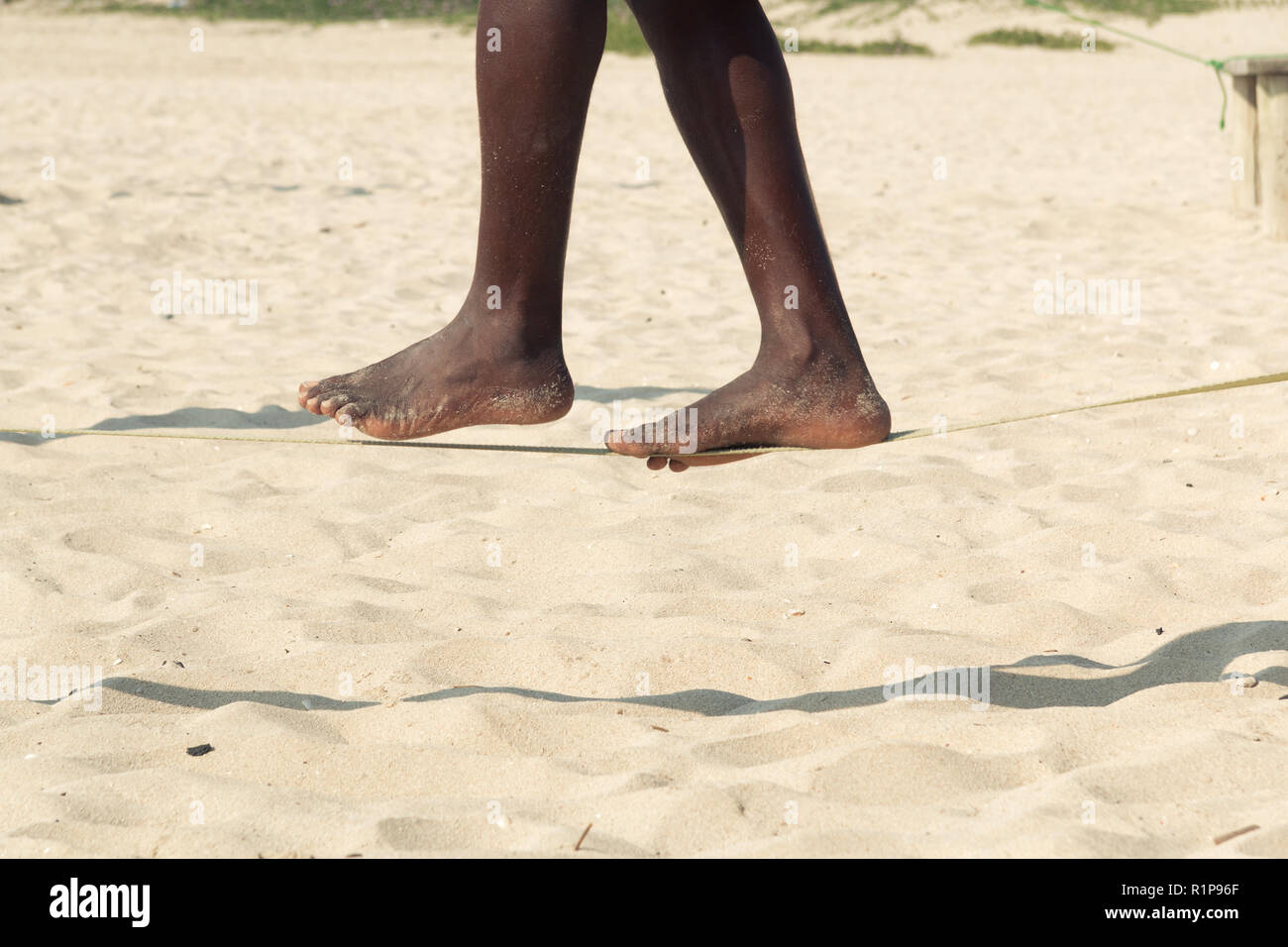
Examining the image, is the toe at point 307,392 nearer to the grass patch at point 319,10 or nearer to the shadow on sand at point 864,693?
the shadow on sand at point 864,693

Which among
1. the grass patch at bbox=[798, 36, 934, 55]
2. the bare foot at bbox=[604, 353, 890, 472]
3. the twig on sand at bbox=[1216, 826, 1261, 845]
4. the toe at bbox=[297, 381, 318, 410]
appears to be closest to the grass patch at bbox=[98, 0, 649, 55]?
the grass patch at bbox=[798, 36, 934, 55]

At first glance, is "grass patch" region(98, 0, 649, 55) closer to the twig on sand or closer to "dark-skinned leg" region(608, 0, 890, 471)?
"dark-skinned leg" region(608, 0, 890, 471)

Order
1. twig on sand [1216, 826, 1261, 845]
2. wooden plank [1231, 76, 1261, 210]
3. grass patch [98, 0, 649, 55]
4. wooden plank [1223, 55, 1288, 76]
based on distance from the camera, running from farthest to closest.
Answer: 1. grass patch [98, 0, 649, 55]
2. wooden plank [1231, 76, 1261, 210]
3. wooden plank [1223, 55, 1288, 76]
4. twig on sand [1216, 826, 1261, 845]

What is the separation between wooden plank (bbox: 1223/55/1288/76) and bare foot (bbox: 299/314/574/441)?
16.5 ft

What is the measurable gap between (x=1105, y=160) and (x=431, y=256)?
4.60 m

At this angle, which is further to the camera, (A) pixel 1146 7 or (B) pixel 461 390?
(A) pixel 1146 7

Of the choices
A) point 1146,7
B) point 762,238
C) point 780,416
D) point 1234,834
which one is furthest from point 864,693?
point 1146,7

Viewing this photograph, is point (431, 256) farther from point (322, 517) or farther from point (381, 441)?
point (381, 441)

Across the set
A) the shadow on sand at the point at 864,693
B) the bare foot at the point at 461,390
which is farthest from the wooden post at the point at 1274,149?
the bare foot at the point at 461,390

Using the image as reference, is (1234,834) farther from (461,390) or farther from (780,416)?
(461,390)

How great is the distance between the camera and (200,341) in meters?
4.80

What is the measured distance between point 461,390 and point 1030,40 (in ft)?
55.7

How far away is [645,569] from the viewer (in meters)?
2.78

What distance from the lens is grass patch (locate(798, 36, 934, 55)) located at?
1719 centimetres
